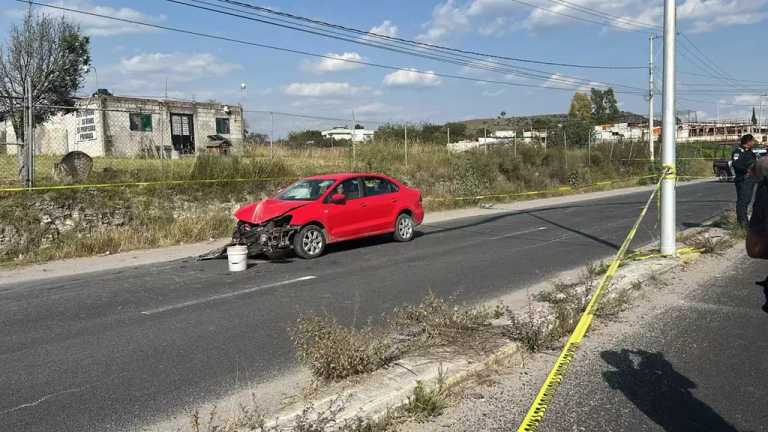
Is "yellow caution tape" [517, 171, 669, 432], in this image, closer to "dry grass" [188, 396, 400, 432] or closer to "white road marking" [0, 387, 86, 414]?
"dry grass" [188, 396, 400, 432]

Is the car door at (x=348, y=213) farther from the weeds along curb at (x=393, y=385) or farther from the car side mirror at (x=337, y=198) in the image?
the weeds along curb at (x=393, y=385)

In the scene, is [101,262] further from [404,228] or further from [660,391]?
[660,391]

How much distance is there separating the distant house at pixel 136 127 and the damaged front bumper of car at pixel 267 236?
544 inches

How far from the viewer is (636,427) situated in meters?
3.87

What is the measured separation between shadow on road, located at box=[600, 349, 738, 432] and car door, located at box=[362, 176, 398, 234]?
801 cm

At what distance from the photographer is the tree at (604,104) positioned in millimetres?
110250

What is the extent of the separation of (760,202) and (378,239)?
1093 cm

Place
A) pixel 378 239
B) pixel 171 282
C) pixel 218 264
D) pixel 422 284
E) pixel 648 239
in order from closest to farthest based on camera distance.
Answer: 1. pixel 422 284
2. pixel 171 282
3. pixel 218 264
4. pixel 648 239
5. pixel 378 239

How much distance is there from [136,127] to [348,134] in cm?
1601

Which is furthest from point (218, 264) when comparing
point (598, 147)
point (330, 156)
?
point (598, 147)

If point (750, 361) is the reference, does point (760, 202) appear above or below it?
above

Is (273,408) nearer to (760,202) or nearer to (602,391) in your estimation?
(602,391)

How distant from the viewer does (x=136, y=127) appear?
1366 inches

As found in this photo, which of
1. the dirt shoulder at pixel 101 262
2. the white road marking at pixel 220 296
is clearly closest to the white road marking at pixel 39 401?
the white road marking at pixel 220 296
